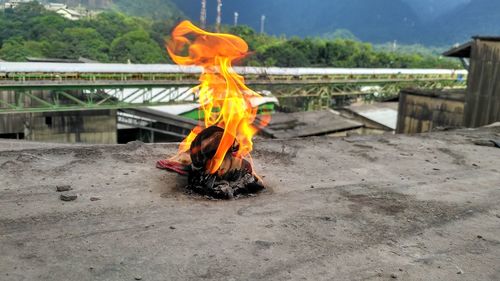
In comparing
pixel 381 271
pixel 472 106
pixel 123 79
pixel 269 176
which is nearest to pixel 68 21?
pixel 123 79

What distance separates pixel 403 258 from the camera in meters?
5.32

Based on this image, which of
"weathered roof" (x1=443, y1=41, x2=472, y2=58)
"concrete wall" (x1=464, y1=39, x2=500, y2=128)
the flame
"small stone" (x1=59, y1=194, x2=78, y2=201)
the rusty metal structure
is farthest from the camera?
the rusty metal structure

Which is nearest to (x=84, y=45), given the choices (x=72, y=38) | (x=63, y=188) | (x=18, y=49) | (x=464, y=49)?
(x=72, y=38)

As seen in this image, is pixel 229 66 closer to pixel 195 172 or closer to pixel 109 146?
pixel 195 172

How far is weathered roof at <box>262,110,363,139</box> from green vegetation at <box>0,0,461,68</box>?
44.6 feet

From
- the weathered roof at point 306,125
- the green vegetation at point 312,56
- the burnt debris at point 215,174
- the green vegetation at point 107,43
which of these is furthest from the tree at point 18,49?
the burnt debris at point 215,174

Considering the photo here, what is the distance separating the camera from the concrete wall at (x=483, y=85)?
58.7 feet

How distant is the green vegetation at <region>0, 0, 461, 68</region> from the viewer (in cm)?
4931

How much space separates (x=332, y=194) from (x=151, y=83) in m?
19.8

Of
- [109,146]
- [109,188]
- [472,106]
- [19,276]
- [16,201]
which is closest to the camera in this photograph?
[19,276]

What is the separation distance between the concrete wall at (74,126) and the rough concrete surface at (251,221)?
1518 centimetres

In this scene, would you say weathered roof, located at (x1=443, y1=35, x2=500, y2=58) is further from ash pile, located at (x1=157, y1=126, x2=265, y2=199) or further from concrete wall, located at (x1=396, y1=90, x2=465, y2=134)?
ash pile, located at (x1=157, y1=126, x2=265, y2=199)

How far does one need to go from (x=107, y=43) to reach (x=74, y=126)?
3527 cm

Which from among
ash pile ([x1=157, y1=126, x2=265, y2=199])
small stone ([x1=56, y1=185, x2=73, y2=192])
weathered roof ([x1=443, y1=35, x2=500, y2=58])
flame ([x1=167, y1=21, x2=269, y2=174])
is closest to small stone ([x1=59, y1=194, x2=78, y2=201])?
small stone ([x1=56, y1=185, x2=73, y2=192])
